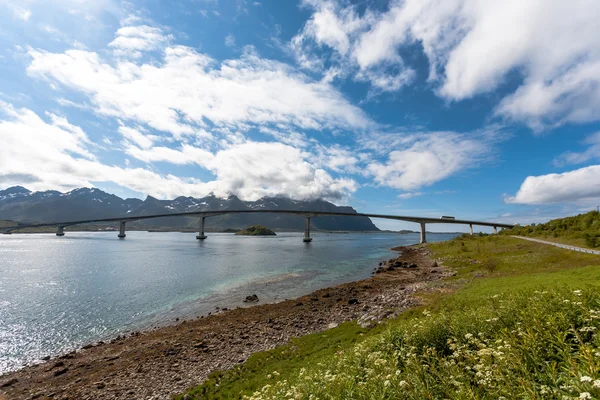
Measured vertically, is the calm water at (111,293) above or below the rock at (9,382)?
above

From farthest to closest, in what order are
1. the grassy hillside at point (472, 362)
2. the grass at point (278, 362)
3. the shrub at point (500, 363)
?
the grass at point (278, 362)
the grassy hillside at point (472, 362)
the shrub at point (500, 363)

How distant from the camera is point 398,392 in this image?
5539mm

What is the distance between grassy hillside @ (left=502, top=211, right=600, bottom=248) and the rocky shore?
120 feet

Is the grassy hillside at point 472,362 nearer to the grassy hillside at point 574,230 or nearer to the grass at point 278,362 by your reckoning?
the grass at point 278,362

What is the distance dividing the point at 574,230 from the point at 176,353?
78114mm

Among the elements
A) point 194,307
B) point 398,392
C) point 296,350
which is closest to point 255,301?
point 194,307

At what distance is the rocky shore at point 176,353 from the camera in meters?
15.5

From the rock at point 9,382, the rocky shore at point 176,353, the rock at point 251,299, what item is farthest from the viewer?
the rock at point 251,299

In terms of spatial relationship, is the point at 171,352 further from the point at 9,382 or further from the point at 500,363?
the point at 500,363

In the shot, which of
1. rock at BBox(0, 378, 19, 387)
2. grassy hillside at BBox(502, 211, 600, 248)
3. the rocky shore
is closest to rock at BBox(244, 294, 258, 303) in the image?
the rocky shore

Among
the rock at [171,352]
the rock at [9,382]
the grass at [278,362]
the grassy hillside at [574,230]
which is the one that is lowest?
the rock at [9,382]

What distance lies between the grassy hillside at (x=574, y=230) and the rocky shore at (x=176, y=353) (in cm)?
3661

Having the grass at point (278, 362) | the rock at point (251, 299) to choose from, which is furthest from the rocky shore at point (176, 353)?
the rock at point (251, 299)

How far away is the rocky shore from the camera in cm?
1551
